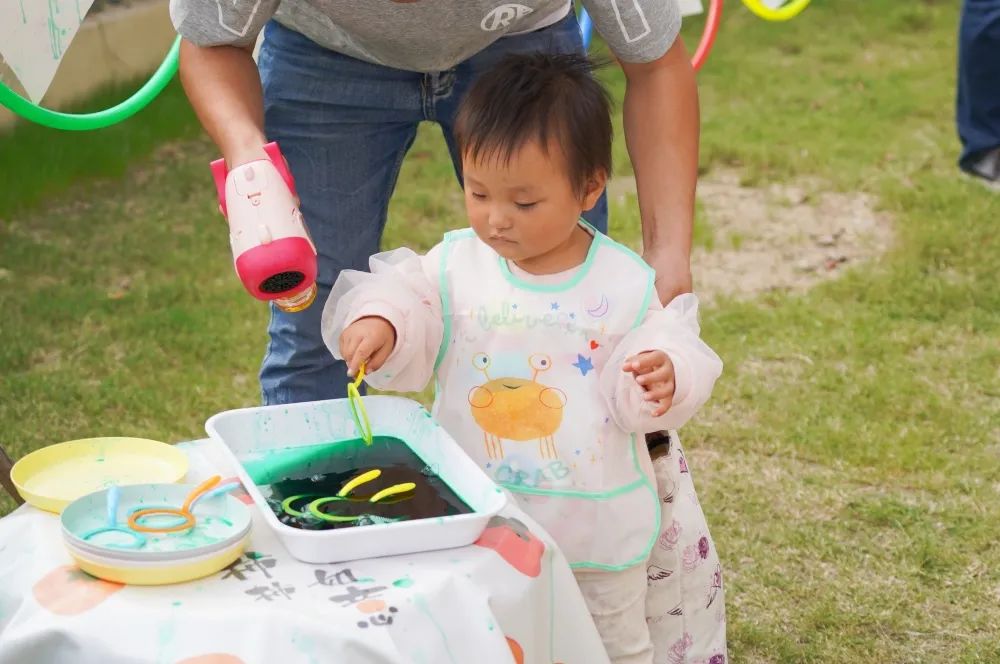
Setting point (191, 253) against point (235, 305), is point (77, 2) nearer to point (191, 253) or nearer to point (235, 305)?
point (235, 305)

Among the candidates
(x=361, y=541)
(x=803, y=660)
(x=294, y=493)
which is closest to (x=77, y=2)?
(x=294, y=493)

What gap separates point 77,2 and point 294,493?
4.58ft

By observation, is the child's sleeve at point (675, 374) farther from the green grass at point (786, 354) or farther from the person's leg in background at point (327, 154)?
the green grass at point (786, 354)

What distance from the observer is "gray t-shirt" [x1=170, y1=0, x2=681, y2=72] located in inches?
80.6

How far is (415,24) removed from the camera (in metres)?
2.10

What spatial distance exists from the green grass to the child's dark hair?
3.67 feet

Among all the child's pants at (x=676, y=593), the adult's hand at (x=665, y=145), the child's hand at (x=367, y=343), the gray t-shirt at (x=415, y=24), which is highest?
the gray t-shirt at (x=415, y=24)

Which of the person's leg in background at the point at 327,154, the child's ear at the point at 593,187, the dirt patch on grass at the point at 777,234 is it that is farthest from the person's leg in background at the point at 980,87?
the child's ear at the point at 593,187

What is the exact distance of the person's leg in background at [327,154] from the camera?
229 centimetres

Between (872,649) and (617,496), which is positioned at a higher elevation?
(617,496)

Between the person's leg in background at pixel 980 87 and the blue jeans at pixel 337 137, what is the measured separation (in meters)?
1.43

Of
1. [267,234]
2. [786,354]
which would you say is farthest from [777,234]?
[267,234]

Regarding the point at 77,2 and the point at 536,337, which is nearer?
the point at 536,337

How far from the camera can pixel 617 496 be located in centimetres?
190
